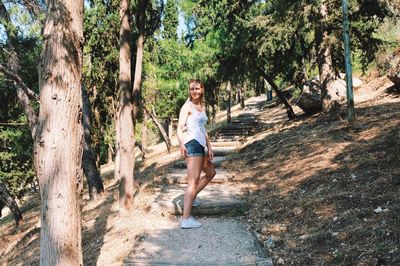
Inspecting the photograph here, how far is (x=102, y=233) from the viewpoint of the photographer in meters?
6.30

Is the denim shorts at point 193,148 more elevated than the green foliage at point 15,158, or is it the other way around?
the denim shorts at point 193,148

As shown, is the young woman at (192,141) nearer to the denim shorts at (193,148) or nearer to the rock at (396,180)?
the denim shorts at (193,148)

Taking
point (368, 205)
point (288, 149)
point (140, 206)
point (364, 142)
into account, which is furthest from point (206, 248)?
point (288, 149)

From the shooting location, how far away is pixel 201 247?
4.77m

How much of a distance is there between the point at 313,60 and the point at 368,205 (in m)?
9.74

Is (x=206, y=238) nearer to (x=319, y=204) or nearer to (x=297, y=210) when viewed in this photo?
(x=297, y=210)

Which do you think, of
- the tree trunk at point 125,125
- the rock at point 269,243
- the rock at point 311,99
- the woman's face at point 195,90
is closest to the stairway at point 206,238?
the rock at point 269,243

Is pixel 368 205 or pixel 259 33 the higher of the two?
pixel 259 33

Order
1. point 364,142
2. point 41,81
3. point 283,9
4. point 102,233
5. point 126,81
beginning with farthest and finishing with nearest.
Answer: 1. point 283,9
2. point 364,142
3. point 126,81
4. point 102,233
5. point 41,81

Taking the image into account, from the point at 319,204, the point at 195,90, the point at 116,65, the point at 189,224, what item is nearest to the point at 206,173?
the point at 189,224

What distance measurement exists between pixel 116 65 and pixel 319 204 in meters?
15.3

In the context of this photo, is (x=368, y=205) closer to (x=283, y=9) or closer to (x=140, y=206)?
(x=140, y=206)

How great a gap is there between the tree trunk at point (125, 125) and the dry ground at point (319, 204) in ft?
1.38

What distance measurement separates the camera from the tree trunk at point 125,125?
21.9 ft
